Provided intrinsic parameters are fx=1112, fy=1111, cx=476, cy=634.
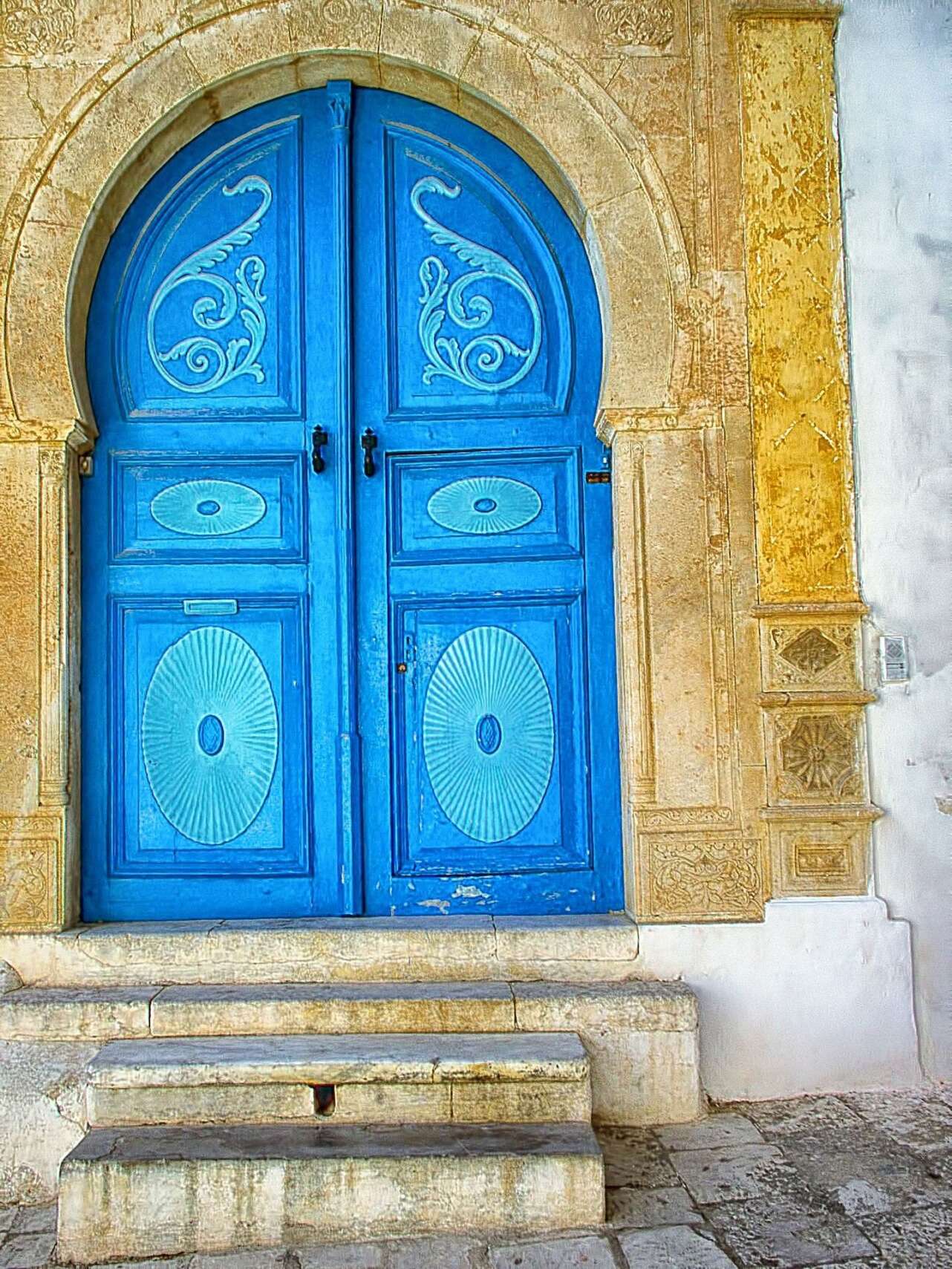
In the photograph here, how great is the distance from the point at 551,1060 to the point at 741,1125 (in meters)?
0.76

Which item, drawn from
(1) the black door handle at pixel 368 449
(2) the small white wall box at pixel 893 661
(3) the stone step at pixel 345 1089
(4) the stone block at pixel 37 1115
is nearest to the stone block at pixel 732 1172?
Result: (3) the stone step at pixel 345 1089

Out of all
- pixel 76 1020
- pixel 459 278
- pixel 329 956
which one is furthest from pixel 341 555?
pixel 76 1020

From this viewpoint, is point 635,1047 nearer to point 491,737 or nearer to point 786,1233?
point 786,1233

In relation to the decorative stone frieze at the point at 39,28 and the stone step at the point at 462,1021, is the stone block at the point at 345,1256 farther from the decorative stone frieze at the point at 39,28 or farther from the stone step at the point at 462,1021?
the decorative stone frieze at the point at 39,28

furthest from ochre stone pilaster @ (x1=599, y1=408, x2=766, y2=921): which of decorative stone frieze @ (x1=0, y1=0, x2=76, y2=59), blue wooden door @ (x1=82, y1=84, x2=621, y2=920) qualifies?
decorative stone frieze @ (x1=0, y1=0, x2=76, y2=59)

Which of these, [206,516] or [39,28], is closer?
[39,28]

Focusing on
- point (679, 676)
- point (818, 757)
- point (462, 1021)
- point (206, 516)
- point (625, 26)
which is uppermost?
point (625, 26)

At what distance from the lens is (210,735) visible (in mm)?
4082

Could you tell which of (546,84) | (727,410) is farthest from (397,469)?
(546,84)

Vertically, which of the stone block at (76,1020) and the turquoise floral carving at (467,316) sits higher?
the turquoise floral carving at (467,316)

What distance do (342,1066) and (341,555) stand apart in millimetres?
1778

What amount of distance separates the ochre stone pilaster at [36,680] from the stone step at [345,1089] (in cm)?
80

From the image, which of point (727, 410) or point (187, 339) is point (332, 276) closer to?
point (187, 339)

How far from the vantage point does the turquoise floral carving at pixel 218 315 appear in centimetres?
418
